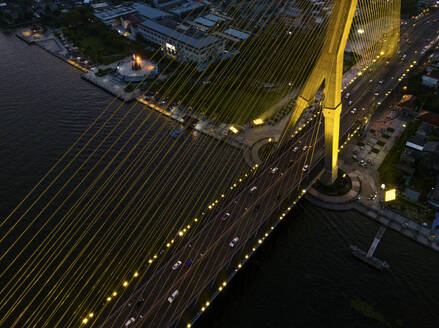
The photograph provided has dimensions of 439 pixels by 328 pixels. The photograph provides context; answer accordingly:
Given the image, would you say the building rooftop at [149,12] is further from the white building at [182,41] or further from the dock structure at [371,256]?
the dock structure at [371,256]

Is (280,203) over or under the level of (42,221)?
over

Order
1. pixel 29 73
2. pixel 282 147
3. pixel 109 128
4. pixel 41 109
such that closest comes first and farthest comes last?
pixel 282 147
pixel 109 128
pixel 41 109
pixel 29 73

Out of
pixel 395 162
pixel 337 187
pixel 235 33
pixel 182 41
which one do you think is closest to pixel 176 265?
pixel 337 187

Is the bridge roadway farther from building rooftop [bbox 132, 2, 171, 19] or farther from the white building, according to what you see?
building rooftop [bbox 132, 2, 171, 19]

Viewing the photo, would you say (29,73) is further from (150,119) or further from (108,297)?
(108,297)

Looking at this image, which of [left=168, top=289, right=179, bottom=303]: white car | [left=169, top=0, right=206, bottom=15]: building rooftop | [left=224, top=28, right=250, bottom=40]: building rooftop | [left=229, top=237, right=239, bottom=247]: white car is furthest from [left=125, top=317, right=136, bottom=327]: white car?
[left=169, top=0, right=206, bottom=15]: building rooftop

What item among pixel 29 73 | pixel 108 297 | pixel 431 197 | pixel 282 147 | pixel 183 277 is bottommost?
pixel 108 297

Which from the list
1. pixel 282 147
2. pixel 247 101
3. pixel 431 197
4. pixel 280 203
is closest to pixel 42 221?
pixel 280 203

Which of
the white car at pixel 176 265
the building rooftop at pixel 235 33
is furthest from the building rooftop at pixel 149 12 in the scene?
the white car at pixel 176 265
